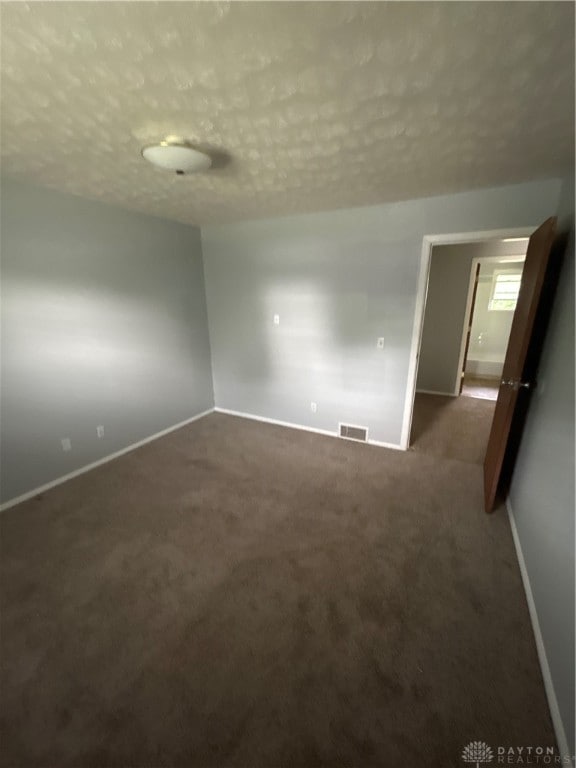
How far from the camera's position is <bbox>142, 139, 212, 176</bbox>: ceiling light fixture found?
1.58 meters

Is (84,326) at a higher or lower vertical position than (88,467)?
higher

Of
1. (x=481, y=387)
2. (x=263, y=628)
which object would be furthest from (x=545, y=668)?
(x=481, y=387)

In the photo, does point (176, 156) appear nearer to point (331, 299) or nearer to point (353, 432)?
point (331, 299)

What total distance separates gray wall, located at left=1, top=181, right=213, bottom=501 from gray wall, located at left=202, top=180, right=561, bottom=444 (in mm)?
636

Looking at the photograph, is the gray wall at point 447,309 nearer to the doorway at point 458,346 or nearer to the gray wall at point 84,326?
the doorway at point 458,346

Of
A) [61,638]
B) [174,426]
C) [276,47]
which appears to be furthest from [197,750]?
[174,426]

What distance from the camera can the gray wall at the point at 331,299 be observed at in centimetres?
267

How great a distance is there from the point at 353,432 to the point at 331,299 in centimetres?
147

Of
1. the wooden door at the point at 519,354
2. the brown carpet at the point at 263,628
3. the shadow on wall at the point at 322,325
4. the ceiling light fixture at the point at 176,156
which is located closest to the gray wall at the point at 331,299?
the shadow on wall at the point at 322,325

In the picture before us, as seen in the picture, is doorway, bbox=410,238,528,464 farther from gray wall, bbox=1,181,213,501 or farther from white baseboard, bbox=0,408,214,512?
gray wall, bbox=1,181,213,501

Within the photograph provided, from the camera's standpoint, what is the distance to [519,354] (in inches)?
82.0

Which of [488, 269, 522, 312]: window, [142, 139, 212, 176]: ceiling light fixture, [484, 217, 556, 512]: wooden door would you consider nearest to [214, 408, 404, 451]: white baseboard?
[484, 217, 556, 512]: wooden door

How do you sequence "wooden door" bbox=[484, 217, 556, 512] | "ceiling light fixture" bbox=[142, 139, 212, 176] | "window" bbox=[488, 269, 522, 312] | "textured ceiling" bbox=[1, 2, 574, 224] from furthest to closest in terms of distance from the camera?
"window" bbox=[488, 269, 522, 312] < "wooden door" bbox=[484, 217, 556, 512] < "ceiling light fixture" bbox=[142, 139, 212, 176] < "textured ceiling" bbox=[1, 2, 574, 224]

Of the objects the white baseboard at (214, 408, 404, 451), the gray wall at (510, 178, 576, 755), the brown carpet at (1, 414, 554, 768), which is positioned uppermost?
the gray wall at (510, 178, 576, 755)
